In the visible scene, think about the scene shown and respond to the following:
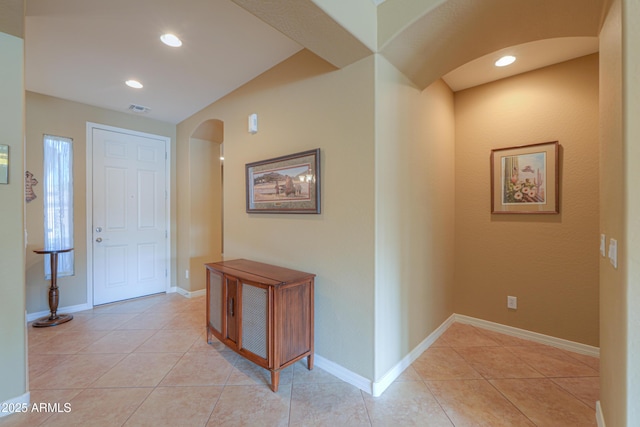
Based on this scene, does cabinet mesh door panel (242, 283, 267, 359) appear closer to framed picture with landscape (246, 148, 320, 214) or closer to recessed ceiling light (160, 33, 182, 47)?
framed picture with landscape (246, 148, 320, 214)

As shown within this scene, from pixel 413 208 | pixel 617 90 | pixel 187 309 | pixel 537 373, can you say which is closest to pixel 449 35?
pixel 617 90

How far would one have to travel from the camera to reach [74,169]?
3338 mm

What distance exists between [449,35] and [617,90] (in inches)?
36.7

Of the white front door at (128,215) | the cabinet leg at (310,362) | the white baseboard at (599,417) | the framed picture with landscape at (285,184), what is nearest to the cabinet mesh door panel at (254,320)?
the cabinet leg at (310,362)

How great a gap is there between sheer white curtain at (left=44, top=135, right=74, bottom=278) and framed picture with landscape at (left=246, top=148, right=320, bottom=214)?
2.45 meters

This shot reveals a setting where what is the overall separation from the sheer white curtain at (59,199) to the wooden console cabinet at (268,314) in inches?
96.5

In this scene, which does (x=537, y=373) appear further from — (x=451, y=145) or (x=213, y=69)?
(x=213, y=69)

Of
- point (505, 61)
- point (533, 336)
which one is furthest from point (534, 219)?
point (505, 61)

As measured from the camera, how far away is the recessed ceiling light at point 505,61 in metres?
2.30

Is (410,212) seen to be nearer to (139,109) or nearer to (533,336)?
(533,336)

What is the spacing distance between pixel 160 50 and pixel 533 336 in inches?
168

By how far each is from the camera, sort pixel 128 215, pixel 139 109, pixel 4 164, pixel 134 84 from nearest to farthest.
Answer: pixel 4 164 → pixel 134 84 → pixel 139 109 → pixel 128 215

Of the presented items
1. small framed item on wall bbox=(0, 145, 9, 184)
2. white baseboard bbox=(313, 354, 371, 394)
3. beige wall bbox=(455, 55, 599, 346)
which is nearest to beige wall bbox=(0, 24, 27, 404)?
small framed item on wall bbox=(0, 145, 9, 184)

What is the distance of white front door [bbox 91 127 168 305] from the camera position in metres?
3.52
